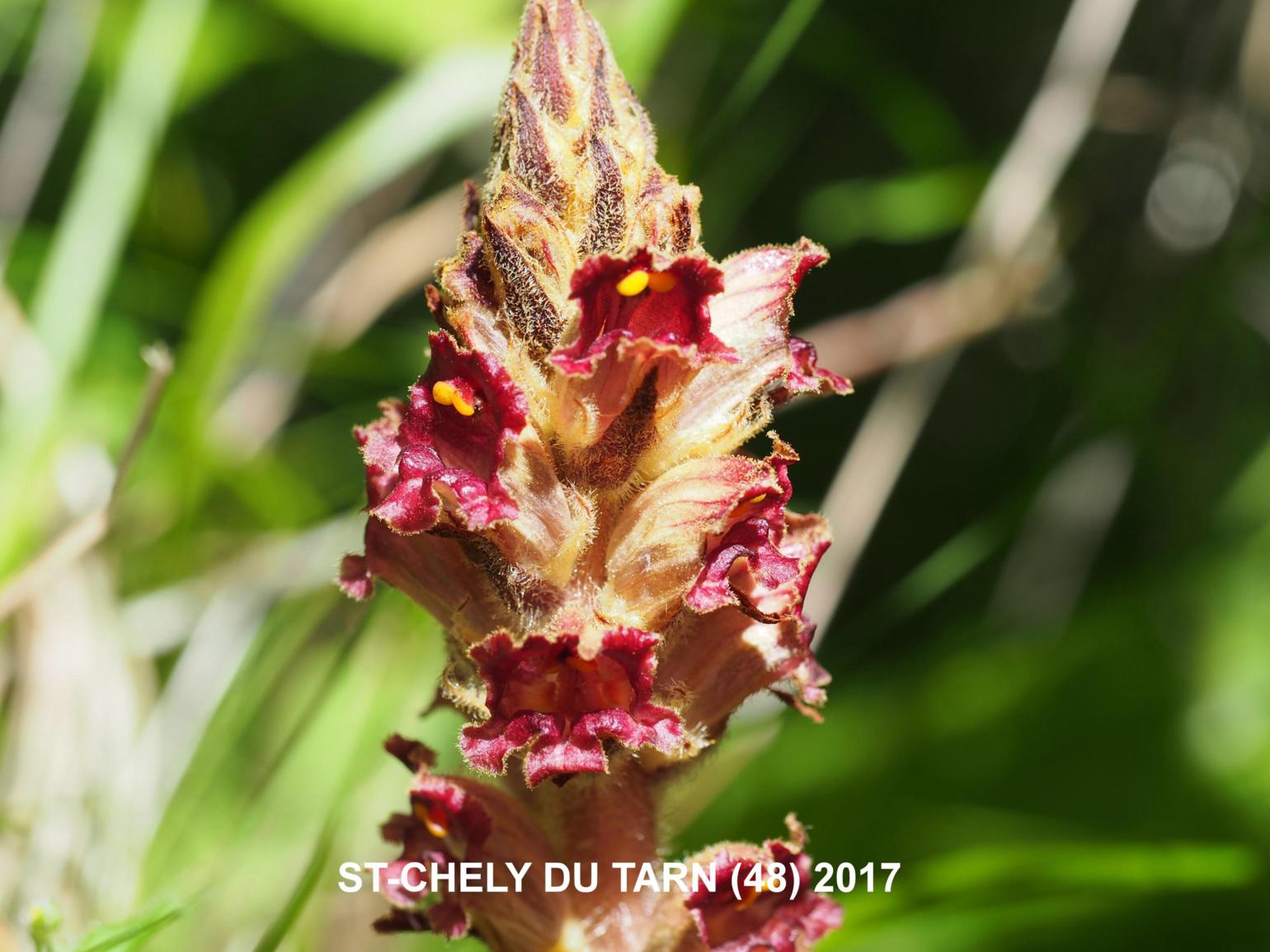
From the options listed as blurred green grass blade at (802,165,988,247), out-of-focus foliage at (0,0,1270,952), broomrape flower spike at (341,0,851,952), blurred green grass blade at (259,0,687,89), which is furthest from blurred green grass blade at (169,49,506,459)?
broomrape flower spike at (341,0,851,952)

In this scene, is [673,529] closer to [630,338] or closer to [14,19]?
[630,338]

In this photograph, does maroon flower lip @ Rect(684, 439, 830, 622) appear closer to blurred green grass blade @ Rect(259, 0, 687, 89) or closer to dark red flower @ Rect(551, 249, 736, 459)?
dark red flower @ Rect(551, 249, 736, 459)

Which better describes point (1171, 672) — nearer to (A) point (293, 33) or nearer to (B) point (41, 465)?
(B) point (41, 465)

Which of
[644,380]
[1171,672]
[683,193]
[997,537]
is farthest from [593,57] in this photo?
[1171,672]

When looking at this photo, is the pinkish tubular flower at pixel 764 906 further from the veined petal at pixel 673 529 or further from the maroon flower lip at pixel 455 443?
the maroon flower lip at pixel 455 443

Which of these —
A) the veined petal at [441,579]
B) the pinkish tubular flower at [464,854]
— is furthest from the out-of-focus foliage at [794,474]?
the veined petal at [441,579]

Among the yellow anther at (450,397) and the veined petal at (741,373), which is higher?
the veined petal at (741,373)
